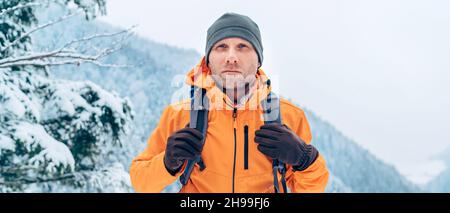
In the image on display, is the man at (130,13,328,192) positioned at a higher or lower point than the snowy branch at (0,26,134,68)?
lower

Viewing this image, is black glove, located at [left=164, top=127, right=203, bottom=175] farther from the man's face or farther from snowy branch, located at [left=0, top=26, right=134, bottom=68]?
snowy branch, located at [left=0, top=26, right=134, bottom=68]

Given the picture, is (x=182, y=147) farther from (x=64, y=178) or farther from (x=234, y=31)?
(x=64, y=178)

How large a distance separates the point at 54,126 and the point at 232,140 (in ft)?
17.0

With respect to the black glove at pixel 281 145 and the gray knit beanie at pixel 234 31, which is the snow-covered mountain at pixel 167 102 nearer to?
the gray knit beanie at pixel 234 31

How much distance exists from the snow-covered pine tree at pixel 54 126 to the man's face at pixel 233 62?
366 cm

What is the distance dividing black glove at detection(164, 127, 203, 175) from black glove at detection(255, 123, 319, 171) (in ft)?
0.90

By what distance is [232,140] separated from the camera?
1.98 metres

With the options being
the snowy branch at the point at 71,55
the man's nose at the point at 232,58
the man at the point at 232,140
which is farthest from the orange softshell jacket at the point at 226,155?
the snowy branch at the point at 71,55

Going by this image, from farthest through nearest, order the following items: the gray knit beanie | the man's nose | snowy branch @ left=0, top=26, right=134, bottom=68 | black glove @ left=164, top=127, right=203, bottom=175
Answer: snowy branch @ left=0, top=26, right=134, bottom=68 → the gray knit beanie → the man's nose → black glove @ left=164, top=127, right=203, bottom=175

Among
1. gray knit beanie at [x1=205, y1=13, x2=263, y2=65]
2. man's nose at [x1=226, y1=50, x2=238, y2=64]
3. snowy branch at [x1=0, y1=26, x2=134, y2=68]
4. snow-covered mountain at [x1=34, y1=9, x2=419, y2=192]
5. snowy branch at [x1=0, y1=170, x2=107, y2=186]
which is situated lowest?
man's nose at [x1=226, y1=50, x2=238, y2=64]

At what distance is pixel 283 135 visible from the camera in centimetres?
189

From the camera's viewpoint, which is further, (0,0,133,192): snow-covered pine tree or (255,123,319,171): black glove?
(0,0,133,192): snow-covered pine tree

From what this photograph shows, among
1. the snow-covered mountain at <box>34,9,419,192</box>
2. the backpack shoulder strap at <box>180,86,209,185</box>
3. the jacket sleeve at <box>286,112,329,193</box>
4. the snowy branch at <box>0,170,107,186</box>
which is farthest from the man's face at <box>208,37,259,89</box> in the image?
the snow-covered mountain at <box>34,9,419,192</box>

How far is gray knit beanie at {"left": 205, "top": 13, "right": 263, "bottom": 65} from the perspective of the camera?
7.18 ft
